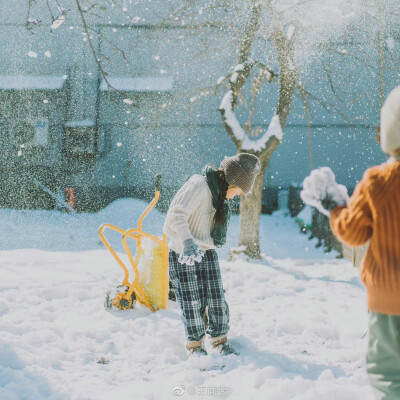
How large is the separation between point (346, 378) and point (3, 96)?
576 inches

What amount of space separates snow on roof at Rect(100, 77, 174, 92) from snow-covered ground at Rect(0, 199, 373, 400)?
7.70 meters

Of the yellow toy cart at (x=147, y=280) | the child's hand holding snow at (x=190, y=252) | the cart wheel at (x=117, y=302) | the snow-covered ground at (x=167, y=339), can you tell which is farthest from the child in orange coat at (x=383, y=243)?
the cart wheel at (x=117, y=302)

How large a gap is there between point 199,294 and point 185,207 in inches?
28.2

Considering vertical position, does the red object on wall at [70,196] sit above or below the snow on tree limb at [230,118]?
below

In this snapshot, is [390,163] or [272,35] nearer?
[390,163]

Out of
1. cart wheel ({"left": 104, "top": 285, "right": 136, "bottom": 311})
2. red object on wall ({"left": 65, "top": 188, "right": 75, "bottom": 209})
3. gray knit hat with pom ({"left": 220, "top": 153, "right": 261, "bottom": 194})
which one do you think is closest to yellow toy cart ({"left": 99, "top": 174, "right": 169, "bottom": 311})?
cart wheel ({"left": 104, "top": 285, "right": 136, "bottom": 311})

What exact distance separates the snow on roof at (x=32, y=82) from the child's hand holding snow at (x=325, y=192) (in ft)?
44.5

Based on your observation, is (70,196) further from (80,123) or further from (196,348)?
(196,348)

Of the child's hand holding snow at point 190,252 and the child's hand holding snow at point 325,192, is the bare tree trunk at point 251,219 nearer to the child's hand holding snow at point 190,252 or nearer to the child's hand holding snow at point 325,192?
the child's hand holding snow at point 190,252

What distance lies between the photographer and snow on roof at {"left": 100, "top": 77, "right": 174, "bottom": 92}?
44.4ft

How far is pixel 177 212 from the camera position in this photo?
306 cm

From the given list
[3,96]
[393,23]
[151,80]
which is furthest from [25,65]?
[393,23]

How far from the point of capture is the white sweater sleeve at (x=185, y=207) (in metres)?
3.01

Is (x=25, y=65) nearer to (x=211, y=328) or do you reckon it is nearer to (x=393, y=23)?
(x=393, y=23)
